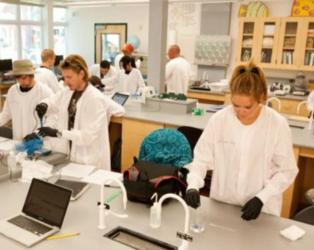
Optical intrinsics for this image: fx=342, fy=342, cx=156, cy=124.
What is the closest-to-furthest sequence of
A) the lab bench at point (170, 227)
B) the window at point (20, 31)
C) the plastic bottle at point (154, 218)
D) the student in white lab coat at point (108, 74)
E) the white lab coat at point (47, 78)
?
the lab bench at point (170, 227) < the plastic bottle at point (154, 218) < the white lab coat at point (47, 78) < the student in white lab coat at point (108, 74) < the window at point (20, 31)

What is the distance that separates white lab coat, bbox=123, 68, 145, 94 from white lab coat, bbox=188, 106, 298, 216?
3741 mm

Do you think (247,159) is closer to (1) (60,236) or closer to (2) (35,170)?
(1) (60,236)

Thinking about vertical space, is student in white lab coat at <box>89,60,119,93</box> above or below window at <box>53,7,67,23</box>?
below

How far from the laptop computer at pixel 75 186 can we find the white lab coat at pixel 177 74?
12.4 ft

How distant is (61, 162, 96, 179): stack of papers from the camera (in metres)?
2.18

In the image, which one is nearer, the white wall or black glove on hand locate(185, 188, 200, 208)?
black glove on hand locate(185, 188, 200, 208)

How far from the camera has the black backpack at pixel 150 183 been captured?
173 centimetres

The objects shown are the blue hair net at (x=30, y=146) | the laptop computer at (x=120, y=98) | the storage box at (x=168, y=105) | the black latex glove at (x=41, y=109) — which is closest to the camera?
the blue hair net at (x=30, y=146)

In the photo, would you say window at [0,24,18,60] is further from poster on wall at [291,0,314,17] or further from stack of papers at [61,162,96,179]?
stack of papers at [61,162,96,179]

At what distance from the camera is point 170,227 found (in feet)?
5.25

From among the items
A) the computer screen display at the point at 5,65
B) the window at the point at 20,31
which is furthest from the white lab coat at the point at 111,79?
the window at the point at 20,31

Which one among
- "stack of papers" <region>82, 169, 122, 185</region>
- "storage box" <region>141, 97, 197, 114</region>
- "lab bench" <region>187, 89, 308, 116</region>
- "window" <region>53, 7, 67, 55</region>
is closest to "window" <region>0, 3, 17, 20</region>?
"window" <region>53, 7, 67, 55</region>

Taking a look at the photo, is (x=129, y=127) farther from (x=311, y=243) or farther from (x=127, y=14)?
(x=127, y=14)

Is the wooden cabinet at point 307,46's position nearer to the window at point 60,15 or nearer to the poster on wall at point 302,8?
the poster on wall at point 302,8
